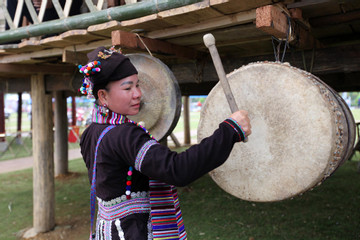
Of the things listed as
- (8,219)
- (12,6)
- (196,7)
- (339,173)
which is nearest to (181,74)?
(196,7)

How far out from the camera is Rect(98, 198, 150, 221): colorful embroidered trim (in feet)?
5.28

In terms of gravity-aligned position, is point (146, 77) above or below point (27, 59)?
below

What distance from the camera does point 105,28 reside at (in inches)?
97.2

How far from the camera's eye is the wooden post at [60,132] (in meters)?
8.48

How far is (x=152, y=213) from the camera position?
1637 mm

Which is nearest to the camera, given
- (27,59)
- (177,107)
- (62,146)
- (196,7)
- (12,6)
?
(196,7)

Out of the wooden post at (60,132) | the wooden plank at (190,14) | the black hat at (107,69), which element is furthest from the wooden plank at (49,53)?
the wooden post at (60,132)

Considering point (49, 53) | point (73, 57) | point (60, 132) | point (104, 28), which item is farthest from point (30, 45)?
point (60, 132)

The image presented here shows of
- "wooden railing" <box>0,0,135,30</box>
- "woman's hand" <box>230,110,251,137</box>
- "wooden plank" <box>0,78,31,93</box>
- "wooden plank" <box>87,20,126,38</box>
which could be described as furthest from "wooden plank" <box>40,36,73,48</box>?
"wooden plank" <box>0,78,31,93</box>

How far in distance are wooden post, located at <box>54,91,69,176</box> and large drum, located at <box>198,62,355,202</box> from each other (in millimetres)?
7225

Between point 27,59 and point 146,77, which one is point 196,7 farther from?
point 27,59

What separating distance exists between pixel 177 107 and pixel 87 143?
80cm

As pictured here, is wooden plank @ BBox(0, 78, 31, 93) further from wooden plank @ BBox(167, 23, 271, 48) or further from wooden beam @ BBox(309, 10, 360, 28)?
wooden beam @ BBox(309, 10, 360, 28)

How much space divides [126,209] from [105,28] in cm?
141
